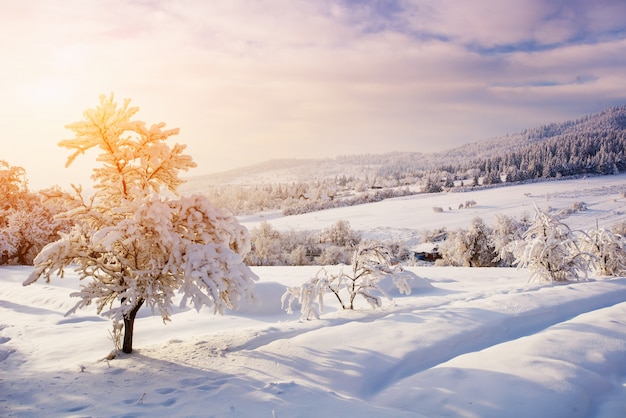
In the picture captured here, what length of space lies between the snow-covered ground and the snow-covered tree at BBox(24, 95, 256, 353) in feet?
4.21

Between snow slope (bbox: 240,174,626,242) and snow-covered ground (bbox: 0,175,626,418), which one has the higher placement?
snow slope (bbox: 240,174,626,242)

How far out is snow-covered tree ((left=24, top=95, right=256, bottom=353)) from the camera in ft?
23.6

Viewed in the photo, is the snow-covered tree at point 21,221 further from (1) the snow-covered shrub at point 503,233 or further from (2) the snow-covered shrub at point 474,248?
(1) the snow-covered shrub at point 503,233

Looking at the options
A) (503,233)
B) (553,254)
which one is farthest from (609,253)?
(503,233)

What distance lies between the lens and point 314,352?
781 cm

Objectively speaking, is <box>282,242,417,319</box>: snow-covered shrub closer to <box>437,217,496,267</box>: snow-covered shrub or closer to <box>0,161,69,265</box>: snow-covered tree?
<box>0,161,69,265</box>: snow-covered tree

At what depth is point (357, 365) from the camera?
7.24 metres

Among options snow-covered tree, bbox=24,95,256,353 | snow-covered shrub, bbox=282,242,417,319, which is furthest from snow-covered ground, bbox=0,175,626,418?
snow-covered tree, bbox=24,95,256,353

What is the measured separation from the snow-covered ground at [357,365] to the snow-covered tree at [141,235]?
4.21 ft

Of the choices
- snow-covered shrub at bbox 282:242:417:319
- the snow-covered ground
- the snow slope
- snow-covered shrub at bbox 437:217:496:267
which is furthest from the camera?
the snow slope

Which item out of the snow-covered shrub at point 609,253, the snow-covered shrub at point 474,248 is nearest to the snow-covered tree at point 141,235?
the snow-covered shrub at point 609,253

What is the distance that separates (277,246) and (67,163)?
4279 centimetres

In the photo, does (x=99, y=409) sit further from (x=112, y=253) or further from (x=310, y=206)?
(x=310, y=206)

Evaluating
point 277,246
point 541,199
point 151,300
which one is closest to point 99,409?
point 151,300
